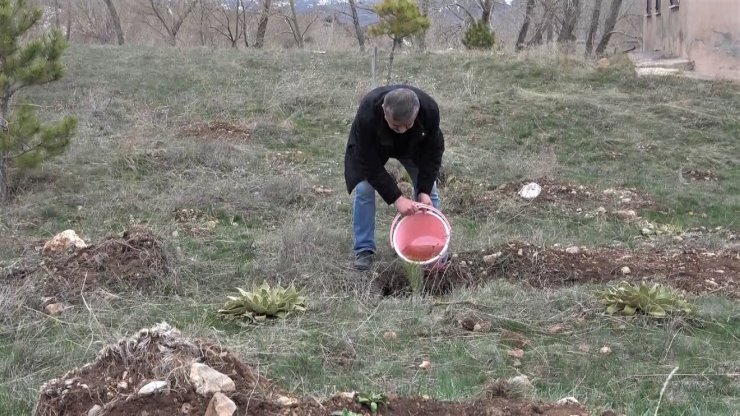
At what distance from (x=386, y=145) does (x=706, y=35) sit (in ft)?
36.8

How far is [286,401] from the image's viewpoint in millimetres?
2061

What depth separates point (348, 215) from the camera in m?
5.52

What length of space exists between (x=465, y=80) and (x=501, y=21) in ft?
84.0

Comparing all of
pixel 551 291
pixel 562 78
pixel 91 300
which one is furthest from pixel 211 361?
pixel 562 78

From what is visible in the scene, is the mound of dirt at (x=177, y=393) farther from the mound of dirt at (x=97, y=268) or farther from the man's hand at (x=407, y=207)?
the man's hand at (x=407, y=207)

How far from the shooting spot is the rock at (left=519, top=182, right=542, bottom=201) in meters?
6.14

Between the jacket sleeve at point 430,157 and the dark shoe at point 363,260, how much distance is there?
0.52 m

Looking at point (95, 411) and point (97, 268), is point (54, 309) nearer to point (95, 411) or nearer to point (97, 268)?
point (97, 268)

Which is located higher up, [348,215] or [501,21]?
[501,21]

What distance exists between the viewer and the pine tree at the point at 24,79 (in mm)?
5602

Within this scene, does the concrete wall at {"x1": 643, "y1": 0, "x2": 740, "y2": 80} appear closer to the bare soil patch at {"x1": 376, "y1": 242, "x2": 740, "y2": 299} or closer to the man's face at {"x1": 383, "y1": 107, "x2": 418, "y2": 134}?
the bare soil patch at {"x1": 376, "y1": 242, "x2": 740, "y2": 299}

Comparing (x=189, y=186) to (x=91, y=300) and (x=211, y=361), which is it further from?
(x=211, y=361)

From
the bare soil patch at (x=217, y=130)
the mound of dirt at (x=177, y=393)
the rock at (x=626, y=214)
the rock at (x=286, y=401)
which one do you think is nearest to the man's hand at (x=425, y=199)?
the mound of dirt at (x=177, y=393)

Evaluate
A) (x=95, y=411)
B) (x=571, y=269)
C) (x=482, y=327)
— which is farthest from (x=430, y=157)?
(x=95, y=411)
